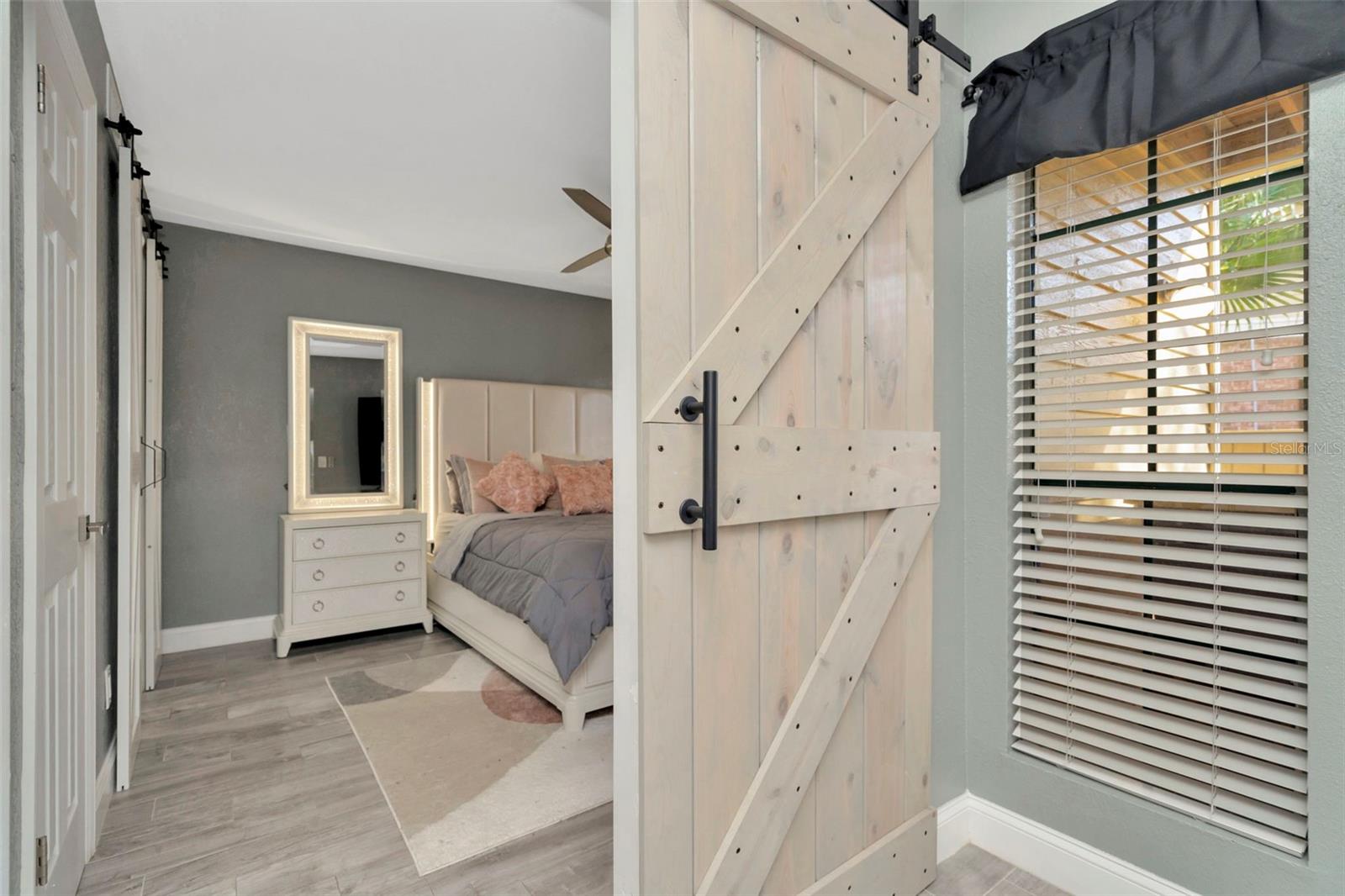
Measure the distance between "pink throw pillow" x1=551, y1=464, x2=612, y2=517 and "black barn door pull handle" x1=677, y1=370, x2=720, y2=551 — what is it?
10.0 feet

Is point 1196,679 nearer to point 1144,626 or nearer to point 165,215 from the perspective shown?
point 1144,626

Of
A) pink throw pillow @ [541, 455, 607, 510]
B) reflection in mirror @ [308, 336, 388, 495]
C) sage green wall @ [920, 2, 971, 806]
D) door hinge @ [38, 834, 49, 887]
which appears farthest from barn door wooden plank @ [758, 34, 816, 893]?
reflection in mirror @ [308, 336, 388, 495]

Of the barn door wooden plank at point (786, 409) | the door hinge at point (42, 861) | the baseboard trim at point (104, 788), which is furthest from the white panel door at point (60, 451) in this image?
the barn door wooden plank at point (786, 409)

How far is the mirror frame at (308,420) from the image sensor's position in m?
4.17

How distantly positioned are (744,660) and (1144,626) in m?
1.04

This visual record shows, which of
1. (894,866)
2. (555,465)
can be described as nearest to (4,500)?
(894,866)

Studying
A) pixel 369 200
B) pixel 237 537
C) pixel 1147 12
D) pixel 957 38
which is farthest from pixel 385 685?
pixel 1147 12

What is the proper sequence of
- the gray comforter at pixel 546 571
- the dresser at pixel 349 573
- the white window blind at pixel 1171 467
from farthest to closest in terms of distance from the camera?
the dresser at pixel 349 573
the gray comforter at pixel 546 571
the white window blind at pixel 1171 467

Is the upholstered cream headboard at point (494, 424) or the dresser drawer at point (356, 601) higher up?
the upholstered cream headboard at point (494, 424)

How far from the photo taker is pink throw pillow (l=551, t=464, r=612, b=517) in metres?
4.22

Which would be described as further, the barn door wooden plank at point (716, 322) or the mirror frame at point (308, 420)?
the mirror frame at point (308, 420)

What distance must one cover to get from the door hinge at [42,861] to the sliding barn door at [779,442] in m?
1.26

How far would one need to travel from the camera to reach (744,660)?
4.47ft

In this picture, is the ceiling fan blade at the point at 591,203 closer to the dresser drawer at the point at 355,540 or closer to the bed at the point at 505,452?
the bed at the point at 505,452
